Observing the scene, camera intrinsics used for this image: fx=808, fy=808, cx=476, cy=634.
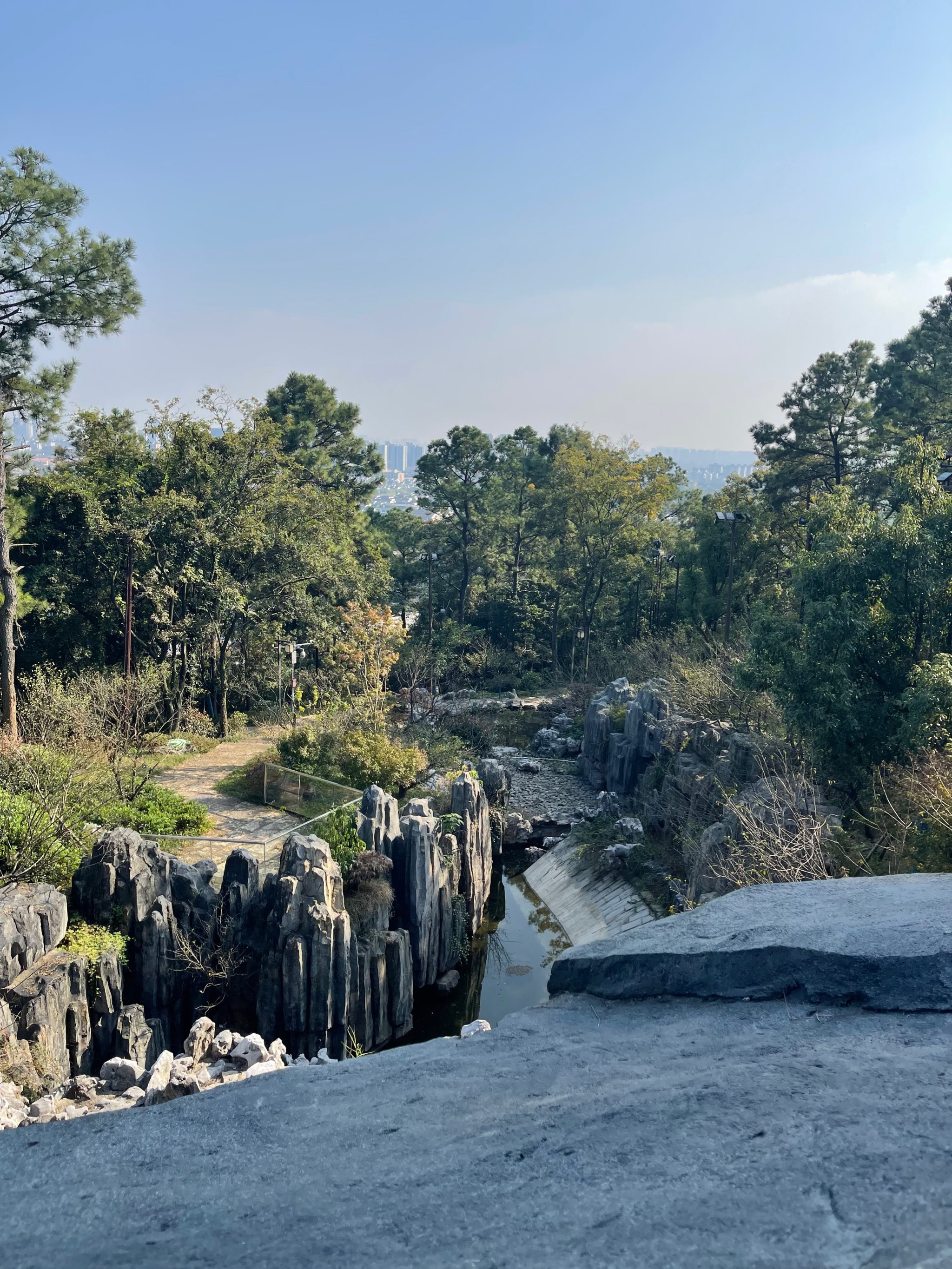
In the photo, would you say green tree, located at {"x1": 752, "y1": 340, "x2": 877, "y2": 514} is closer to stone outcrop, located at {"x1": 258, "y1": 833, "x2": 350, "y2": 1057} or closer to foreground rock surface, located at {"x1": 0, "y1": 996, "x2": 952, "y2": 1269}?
stone outcrop, located at {"x1": 258, "y1": 833, "x2": 350, "y2": 1057}

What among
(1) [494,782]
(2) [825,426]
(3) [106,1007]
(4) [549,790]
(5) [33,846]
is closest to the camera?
(3) [106,1007]

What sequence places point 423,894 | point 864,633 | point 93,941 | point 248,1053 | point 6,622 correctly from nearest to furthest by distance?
point 248,1053 → point 93,941 → point 864,633 → point 423,894 → point 6,622

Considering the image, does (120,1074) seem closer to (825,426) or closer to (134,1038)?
(134,1038)

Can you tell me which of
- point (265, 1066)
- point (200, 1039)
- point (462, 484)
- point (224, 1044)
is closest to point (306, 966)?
point (224, 1044)

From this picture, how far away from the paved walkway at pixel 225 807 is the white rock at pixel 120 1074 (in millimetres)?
2950

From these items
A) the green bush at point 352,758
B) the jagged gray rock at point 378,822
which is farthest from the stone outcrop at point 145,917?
the green bush at point 352,758

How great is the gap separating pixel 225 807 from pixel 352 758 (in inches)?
100

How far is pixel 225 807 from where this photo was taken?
49.8ft

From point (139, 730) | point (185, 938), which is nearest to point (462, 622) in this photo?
point (139, 730)

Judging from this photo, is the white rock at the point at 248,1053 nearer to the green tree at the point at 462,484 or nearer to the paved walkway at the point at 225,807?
the paved walkway at the point at 225,807

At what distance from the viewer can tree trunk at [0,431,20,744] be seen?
54.1 feet

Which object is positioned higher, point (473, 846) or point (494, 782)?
point (494, 782)

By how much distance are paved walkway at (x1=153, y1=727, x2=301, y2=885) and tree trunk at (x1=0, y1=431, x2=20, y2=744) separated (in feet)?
11.2

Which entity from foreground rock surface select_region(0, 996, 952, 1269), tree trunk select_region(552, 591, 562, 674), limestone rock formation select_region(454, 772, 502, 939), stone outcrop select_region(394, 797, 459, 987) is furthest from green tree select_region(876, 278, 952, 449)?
foreground rock surface select_region(0, 996, 952, 1269)
